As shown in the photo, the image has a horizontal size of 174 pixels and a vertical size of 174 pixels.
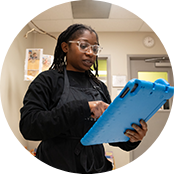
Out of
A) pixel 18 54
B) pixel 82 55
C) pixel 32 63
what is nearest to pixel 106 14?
pixel 32 63

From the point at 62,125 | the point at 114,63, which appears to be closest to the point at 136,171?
the point at 114,63

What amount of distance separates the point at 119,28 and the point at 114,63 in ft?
2.21

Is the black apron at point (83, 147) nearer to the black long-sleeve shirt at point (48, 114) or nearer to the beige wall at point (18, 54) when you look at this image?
the black long-sleeve shirt at point (48, 114)

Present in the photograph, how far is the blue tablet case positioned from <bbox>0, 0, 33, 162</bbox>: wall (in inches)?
70.8

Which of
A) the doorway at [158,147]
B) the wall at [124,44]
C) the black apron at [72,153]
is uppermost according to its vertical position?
the wall at [124,44]

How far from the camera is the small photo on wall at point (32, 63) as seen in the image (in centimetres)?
226

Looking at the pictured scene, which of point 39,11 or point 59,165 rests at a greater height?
point 39,11

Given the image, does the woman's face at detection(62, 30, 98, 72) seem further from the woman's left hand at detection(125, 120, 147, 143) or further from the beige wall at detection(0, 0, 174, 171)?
the beige wall at detection(0, 0, 174, 171)

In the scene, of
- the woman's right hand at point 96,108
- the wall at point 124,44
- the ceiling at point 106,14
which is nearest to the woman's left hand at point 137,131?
the woman's right hand at point 96,108

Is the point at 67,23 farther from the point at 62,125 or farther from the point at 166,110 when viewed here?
the point at 62,125

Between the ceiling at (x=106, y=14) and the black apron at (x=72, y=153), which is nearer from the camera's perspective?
the black apron at (x=72, y=153)

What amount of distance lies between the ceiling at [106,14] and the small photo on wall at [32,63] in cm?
74

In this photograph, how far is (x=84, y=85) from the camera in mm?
858

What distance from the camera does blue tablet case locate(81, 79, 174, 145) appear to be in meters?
0.41
